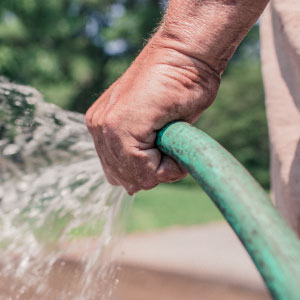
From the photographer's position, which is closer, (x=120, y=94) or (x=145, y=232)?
(x=120, y=94)

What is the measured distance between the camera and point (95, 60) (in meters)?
15.3

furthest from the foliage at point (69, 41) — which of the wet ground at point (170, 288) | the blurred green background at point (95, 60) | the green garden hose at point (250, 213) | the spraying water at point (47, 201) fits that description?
the green garden hose at point (250, 213)

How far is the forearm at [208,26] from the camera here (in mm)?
1017

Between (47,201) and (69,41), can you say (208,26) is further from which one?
(69,41)

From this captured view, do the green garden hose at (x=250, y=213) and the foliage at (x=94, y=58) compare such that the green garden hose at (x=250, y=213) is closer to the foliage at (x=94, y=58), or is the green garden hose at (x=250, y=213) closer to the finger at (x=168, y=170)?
the finger at (x=168, y=170)

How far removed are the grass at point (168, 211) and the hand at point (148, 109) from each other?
6.21 meters

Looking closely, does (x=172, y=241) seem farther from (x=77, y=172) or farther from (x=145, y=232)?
(x=77, y=172)

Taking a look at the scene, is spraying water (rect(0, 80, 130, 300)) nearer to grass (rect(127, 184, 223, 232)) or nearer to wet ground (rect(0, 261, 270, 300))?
wet ground (rect(0, 261, 270, 300))

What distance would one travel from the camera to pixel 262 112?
15.1m

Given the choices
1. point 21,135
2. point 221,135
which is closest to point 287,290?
point 21,135

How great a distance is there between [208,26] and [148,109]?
20cm

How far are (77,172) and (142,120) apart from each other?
30.8 inches

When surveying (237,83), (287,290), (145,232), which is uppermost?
(287,290)

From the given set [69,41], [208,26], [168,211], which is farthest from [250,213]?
[69,41]
